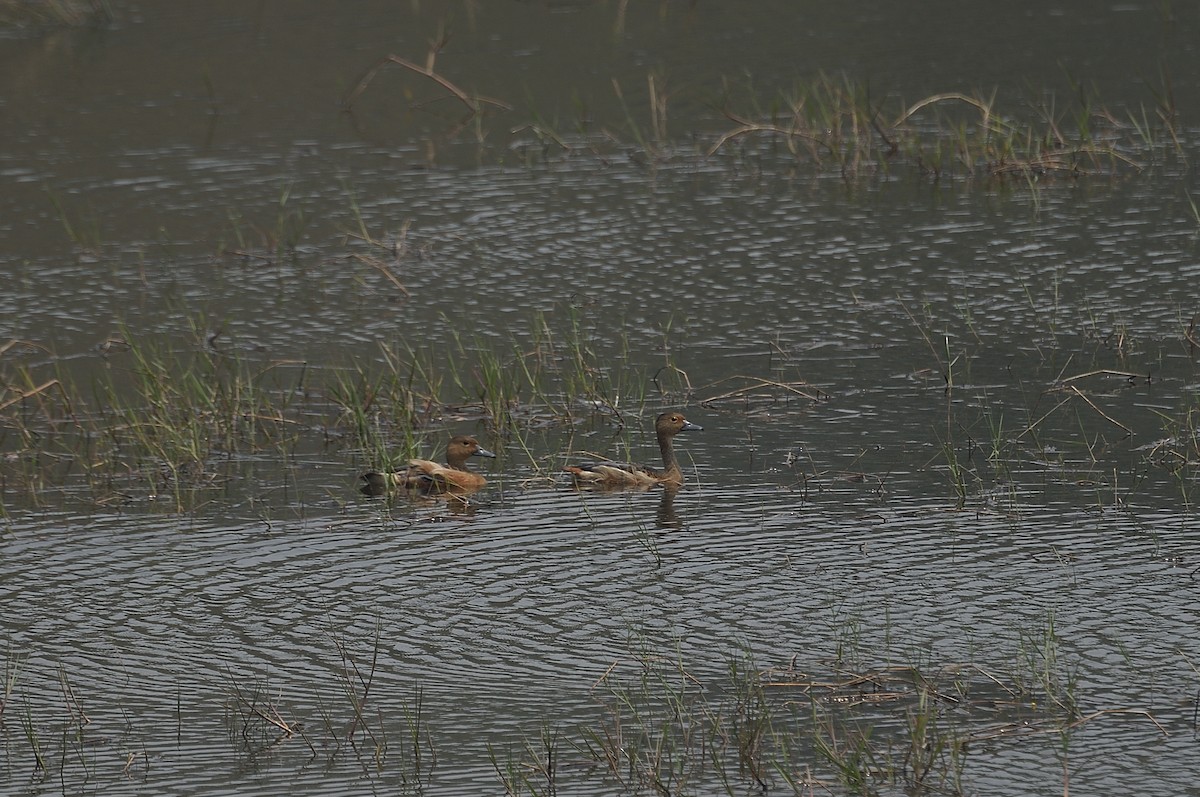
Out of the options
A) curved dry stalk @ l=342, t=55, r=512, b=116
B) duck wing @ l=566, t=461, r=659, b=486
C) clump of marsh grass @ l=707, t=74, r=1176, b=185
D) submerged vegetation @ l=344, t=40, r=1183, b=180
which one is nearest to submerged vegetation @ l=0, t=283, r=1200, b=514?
duck wing @ l=566, t=461, r=659, b=486

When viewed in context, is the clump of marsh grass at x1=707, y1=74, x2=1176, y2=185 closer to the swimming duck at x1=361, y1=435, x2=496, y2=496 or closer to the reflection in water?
the reflection in water

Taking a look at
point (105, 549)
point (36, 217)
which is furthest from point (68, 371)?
point (36, 217)

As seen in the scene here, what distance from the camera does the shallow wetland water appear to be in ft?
25.7

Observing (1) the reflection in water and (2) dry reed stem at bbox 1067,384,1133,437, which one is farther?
(2) dry reed stem at bbox 1067,384,1133,437

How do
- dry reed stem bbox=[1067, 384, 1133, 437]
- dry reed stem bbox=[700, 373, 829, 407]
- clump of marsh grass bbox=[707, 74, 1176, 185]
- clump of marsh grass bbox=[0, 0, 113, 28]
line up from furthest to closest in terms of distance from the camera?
clump of marsh grass bbox=[0, 0, 113, 28] → clump of marsh grass bbox=[707, 74, 1176, 185] → dry reed stem bbox=[700, 373, 829, 407] → dry reed stem bbox=[1067, 384, 1133, 437]

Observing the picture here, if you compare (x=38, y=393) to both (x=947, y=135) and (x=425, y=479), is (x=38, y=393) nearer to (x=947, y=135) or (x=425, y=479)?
(x=425, y=479)

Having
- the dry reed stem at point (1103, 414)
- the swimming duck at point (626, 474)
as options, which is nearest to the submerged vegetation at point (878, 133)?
the dry reed stem at point (1103, 414)

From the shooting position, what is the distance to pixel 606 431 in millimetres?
13125

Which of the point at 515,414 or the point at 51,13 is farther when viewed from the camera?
the point at 51,13

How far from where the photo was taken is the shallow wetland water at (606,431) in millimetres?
7840

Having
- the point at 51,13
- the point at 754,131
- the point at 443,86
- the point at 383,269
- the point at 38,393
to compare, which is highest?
the point at 51,13

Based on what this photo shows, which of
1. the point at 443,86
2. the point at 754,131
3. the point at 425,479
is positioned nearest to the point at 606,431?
the point at 425,479

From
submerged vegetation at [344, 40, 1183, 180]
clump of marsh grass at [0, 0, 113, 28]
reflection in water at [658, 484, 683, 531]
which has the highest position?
clump of marsh grass at [0, 0, 113, 28]

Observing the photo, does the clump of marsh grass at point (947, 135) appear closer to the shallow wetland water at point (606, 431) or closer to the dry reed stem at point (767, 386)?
the shallow wetland water at point (606, 431)
